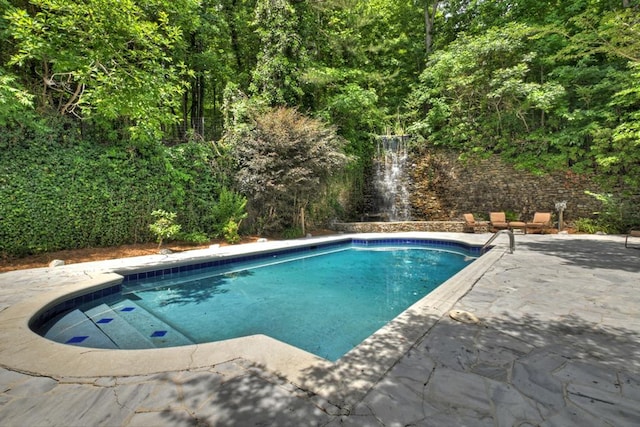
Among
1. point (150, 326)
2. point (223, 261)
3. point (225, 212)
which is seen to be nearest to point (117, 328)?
point (150, 326)

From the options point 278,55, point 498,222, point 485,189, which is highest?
point 278,55

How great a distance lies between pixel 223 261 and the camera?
7.53 meters

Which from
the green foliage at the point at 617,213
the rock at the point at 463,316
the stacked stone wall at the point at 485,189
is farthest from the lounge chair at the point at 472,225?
the rock at the point at 463,316

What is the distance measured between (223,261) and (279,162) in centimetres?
458

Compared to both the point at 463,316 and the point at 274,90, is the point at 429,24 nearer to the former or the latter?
the point at 274,90

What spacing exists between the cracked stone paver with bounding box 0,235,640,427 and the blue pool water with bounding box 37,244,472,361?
1.33m

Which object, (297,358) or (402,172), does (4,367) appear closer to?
(297,358)

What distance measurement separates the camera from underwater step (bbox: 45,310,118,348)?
347 cm

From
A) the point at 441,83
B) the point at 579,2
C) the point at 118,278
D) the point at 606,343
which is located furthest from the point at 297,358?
the point at 579,2

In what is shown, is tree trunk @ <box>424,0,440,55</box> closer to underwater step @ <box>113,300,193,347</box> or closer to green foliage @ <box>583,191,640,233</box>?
green foliage @ <box>583,191,640,233</box>

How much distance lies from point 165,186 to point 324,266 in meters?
5.68

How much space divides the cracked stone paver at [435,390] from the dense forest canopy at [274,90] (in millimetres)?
5254

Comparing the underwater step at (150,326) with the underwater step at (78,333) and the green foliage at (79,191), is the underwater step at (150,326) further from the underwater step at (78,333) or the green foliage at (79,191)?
the green foliage at (79,191)

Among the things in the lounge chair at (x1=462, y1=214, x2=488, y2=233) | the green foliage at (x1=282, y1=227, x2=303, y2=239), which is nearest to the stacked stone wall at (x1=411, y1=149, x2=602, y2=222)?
the lounge chair at (x1=462, y1=214, x2=488, y2=233)
